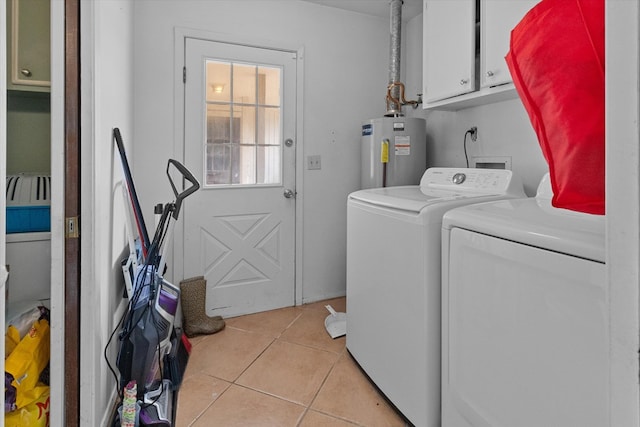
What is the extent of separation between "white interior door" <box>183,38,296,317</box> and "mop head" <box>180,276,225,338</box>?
147 millimetres

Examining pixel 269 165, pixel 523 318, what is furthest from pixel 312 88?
pixel 523 318

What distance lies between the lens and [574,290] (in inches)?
35.0

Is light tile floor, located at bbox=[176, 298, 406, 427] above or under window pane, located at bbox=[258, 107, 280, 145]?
under

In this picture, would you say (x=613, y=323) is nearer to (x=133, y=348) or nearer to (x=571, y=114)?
(x=571, y=114)

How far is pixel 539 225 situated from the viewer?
101 centimetres

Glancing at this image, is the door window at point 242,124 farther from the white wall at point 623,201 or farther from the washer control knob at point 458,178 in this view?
the white wall at point 623,201

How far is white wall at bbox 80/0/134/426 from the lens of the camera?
1219mm

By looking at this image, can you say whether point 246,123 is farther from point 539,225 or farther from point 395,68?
point 539,225

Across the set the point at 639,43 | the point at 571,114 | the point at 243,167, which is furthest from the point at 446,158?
the point at 639,43

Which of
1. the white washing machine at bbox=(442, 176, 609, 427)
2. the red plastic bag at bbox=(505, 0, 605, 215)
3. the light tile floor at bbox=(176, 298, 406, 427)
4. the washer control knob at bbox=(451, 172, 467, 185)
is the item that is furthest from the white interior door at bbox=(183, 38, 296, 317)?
the red plastic bag at bbox=(505, 0, 605, 215)

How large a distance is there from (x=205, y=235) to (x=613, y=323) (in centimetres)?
254

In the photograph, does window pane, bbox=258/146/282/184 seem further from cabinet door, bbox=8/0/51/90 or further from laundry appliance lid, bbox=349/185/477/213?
cabinet door, bbox=8/0/51/90

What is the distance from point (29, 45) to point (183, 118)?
3.42 feet

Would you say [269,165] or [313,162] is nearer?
[269,165]
